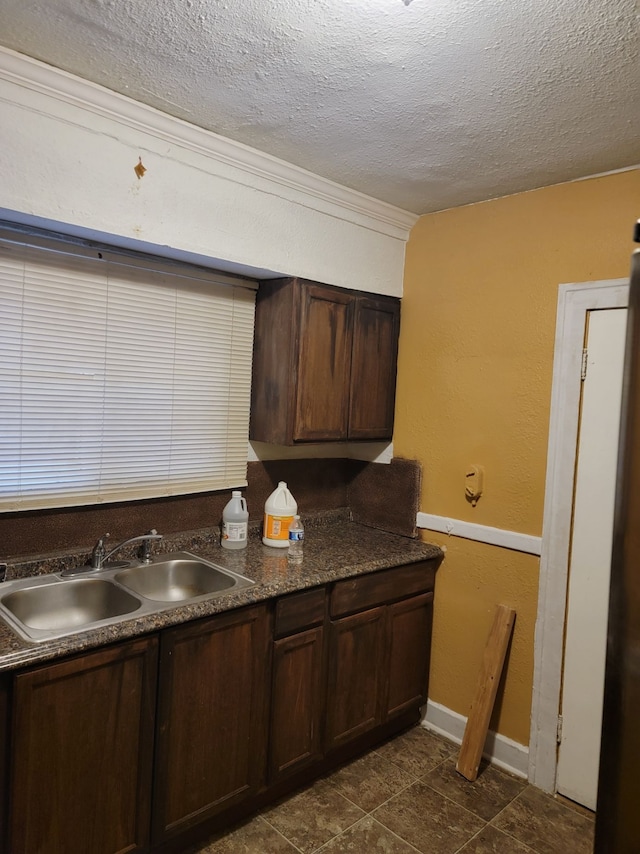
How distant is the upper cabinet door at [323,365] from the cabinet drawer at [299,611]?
0.71 meters

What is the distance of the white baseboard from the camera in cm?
255

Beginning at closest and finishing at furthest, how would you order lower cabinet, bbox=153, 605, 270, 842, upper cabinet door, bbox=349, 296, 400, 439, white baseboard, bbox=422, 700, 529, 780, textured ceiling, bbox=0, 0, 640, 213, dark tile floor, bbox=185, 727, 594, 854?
textured ceiling, bbox=0, 0, 640, 213 → lower cabinet, bbox=153, 605, 270, 842 → dark tile floor, bbox=185, 727, 594, 854 → white baseboard, bbox=422, 700, 529, 780 → upper cabinet door, bbox=349, 296, 400, 439

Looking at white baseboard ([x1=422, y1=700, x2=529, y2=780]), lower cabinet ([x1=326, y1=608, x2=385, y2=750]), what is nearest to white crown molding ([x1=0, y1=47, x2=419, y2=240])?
lower cabinet ([x1=326, y1=608, x2=385, y2=750])

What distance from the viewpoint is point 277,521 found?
2.64 metres

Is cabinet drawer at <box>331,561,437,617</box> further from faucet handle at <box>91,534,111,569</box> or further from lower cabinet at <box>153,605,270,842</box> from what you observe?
faucet handle at <box>91,534,111,569</box>

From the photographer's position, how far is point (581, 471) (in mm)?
2395

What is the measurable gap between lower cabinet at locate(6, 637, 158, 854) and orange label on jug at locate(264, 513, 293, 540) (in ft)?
3.00

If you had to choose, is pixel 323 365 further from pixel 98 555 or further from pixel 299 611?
pixel 98 555

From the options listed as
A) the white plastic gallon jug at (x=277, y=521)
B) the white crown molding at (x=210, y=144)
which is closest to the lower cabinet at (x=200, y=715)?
the white plastic gallon jug at (x=277, y=521)

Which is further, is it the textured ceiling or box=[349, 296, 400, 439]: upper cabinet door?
box=[349, 296, 400, 439]: upper cabinet door

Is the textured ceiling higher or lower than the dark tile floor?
higher

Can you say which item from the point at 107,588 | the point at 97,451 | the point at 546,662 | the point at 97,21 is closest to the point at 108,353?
the point at 97,451

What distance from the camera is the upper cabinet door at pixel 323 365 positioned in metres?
2.62

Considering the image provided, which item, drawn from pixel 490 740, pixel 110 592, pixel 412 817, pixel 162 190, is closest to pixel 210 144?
pixel 162 190
